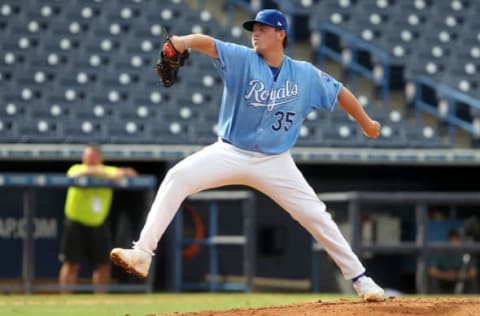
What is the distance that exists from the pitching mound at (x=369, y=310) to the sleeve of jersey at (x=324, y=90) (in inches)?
50.5

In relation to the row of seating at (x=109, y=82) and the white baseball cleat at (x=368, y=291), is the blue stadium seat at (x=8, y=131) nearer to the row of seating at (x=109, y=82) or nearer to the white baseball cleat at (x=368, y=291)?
the row of seating at (x=109, y=82)

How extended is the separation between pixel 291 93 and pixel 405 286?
7.14 m

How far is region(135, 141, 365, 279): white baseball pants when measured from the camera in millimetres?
6723

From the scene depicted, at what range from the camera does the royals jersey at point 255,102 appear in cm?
693

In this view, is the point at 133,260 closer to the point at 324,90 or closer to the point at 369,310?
the point at 369,310

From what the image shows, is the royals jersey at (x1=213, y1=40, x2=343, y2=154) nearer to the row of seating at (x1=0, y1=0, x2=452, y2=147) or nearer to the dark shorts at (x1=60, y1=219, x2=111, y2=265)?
the dark shorts at (x1=60, y1=219, x2=111, y2=265)

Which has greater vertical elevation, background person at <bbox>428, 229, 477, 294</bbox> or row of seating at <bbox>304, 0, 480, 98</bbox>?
row of seating at <bbox>304, 0, 480, 98</bbox>

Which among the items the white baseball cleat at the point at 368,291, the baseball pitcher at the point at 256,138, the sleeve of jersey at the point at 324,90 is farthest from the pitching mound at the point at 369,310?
the sleeve of jersey at the point at 324,90

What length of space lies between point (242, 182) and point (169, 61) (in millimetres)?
949

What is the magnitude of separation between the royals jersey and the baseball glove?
0.33 metres

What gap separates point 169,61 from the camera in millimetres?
6578

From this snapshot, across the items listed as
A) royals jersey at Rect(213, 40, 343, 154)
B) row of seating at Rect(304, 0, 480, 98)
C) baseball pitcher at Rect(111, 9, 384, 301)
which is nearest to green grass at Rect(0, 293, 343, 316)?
baseball pitcher at Rect(111, 9, 384, 301)

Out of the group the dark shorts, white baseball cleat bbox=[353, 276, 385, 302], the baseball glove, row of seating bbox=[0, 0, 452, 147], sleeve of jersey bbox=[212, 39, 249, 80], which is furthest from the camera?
row of seating bbox=[0, 0, 452, 147]

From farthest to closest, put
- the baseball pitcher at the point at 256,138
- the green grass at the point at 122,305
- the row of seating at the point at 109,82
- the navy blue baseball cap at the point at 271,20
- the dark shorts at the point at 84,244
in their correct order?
the row of seating at the point at 109,82 < the dark shorts at the point at 84,244 < the green grass at the point at 122,305 < the navy blue baseball cap at the point at 271,20 < the baseball pitcher at the point at 256,138
